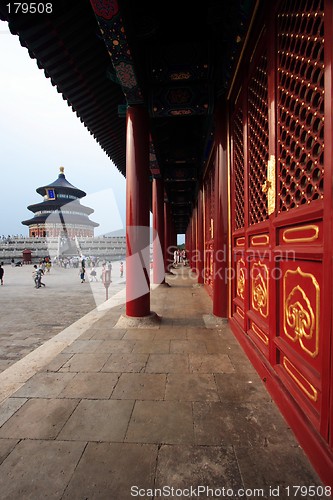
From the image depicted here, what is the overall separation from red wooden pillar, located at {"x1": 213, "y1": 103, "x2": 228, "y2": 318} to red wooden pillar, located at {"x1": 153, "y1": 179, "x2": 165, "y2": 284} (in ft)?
17.3

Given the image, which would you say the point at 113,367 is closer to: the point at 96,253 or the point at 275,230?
the point at 275,230

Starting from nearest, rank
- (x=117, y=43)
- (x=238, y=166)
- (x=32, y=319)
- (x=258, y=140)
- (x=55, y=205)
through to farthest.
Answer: (x=258, y=140), (x=117, y=43), (x=238, y=166), (x=32, y=319), (x=55, y=205)

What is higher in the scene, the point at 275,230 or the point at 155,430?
the point at 275,230

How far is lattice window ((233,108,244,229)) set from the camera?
394 cm

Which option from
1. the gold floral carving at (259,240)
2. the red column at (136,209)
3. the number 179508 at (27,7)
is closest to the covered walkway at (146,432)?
the red column at (136,209)

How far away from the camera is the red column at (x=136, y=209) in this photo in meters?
4.64

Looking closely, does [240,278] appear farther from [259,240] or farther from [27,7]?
[27,7]

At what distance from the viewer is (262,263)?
2.89 meters

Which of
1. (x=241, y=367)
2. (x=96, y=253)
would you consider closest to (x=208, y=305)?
(x=241, y=367)

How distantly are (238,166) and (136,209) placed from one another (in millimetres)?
1979

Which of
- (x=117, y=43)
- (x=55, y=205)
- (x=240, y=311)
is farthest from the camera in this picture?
(x=55, y=205)

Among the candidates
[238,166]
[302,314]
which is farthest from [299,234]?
[238,166]

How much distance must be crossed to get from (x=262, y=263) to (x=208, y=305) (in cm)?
354

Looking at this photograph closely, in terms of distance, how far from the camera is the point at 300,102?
6.51 ft
